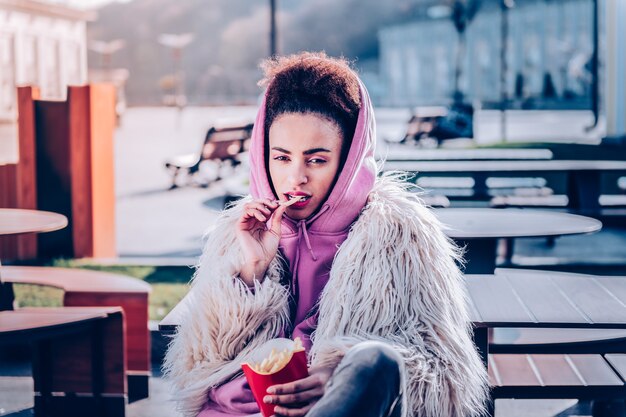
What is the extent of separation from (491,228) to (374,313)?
86.2 inches

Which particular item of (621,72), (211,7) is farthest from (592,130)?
(211,7)

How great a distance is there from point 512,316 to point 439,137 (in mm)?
19486

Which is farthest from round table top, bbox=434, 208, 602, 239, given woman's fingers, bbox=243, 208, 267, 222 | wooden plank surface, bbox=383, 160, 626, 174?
wooden plank surface, bbox=383, 160, 626, 174

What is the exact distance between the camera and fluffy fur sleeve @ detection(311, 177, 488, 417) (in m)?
2.06

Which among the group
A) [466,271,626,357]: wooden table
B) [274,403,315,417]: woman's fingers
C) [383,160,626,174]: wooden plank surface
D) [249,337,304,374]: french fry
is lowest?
[274,403,315,417]: woman's fingers

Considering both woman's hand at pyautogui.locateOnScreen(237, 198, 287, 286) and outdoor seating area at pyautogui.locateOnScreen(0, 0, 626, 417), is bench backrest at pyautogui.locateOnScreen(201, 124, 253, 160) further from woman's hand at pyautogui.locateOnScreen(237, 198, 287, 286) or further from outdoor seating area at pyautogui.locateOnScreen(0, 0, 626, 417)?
woman's hand at pyautogui.locateOnScreen(237, 198, 287, 286)

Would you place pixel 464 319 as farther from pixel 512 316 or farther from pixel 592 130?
pixel 592 130

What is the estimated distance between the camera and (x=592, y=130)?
27500 mm

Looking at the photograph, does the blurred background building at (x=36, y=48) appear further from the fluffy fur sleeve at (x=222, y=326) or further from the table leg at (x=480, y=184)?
the fluffy fur sleeve at (x=222, y=326)

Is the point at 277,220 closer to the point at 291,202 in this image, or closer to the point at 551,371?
the point at 291,202

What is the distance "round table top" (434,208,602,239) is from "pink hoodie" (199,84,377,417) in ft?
5.23

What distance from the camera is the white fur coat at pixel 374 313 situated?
6.85 ft

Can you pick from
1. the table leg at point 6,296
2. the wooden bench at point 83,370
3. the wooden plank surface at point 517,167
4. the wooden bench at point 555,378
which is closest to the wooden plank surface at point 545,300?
the wooden bench at point 555,378

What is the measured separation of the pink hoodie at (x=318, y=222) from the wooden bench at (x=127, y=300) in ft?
6.91
